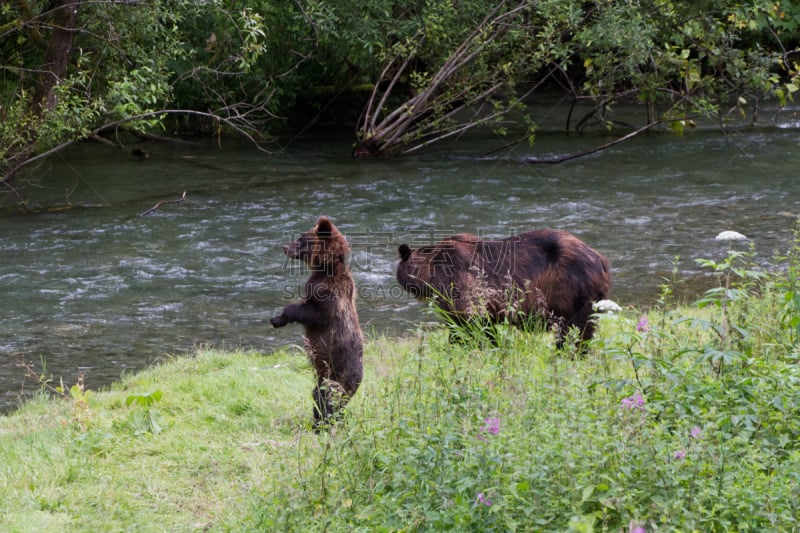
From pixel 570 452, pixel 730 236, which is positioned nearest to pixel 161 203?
pixel 730 236

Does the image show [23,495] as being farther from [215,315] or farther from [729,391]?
[215,315]

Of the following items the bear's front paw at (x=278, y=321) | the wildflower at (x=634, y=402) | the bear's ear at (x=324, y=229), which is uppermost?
the bear's ear at (x=324, y=229)

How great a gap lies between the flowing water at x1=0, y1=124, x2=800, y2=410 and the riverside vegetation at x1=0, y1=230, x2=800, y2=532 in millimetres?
2349

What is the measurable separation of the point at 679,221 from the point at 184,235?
25.0ft

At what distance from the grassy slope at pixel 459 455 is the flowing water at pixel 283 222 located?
2386 mm

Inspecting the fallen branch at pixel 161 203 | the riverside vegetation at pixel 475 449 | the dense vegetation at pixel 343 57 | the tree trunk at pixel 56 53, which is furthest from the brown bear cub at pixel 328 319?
the tree trunk at pixel 56 53

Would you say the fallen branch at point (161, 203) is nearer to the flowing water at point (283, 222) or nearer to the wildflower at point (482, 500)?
the flowing water at point (283, 222)

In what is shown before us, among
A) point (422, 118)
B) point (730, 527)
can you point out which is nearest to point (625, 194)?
point (422, 118)

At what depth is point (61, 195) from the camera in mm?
15070

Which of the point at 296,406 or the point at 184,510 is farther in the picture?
the point at 296,406

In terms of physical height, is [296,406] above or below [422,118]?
below

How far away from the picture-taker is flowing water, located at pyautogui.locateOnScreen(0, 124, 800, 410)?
9367mm

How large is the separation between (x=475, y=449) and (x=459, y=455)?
4.2 inches

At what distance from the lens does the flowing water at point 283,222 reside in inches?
369
